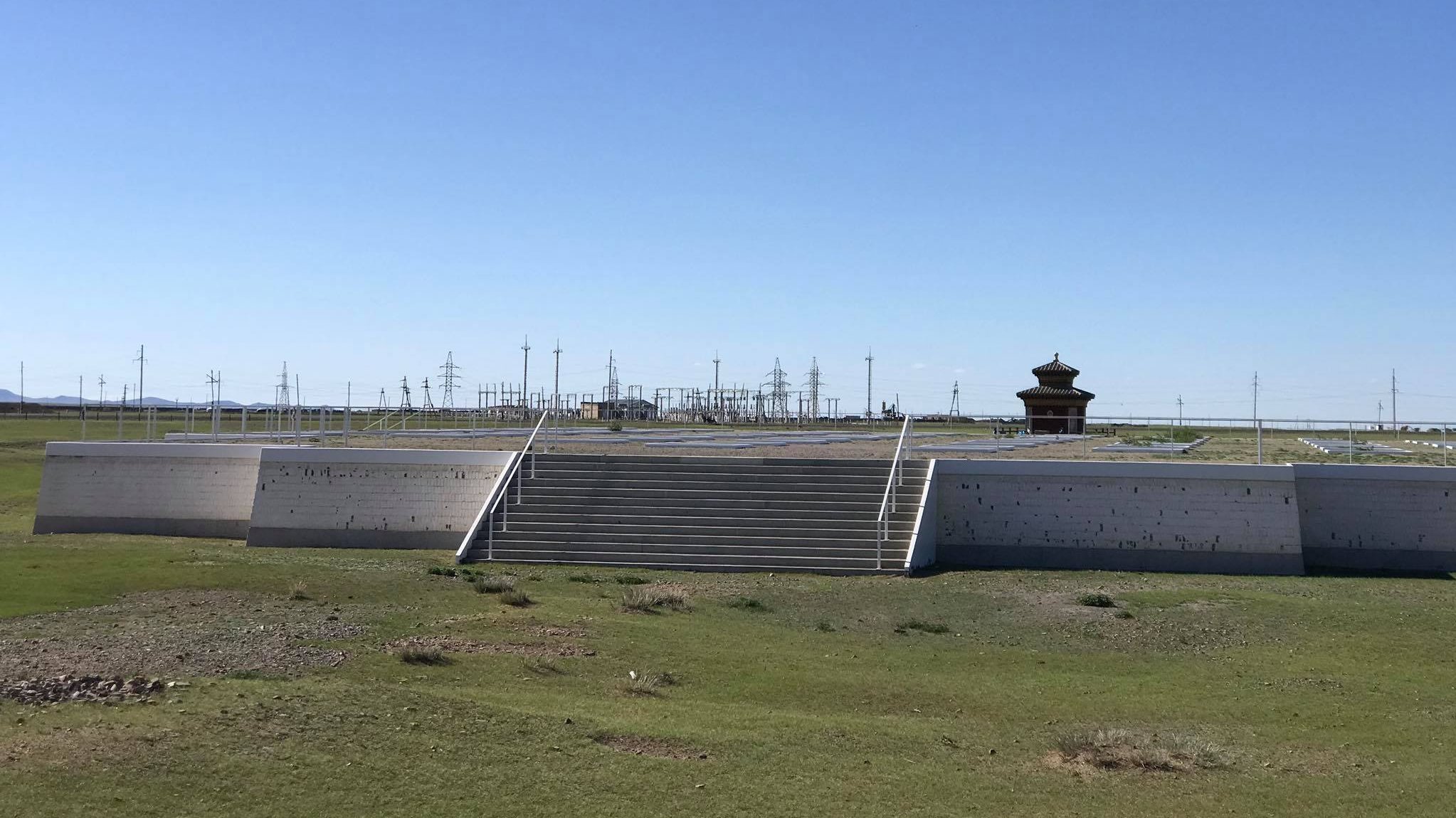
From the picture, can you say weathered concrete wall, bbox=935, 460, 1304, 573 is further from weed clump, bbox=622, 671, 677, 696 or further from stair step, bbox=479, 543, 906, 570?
weed clump, bbox=622, 671, 677, 696

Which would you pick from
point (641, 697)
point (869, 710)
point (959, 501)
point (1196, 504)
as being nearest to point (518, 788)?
point (641, 697)

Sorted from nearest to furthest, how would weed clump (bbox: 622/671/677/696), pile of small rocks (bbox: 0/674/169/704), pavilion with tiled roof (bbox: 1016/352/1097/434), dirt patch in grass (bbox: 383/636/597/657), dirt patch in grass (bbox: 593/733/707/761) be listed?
pile of small rocks (bbox: 0/674/169/704)
dirt patch in grass (bbox: 593/733/707/761)
weed clump (bbox: 622/671/677/696)
dirt patch in grass (bbox: 383/636/597/657)
pavilion with tiled roof (bbox: 1016/352/1097/434)

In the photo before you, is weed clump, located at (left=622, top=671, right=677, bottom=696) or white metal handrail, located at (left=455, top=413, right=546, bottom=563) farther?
white metal handrail, located at (left=455, top=413, right=546, bottom=563)

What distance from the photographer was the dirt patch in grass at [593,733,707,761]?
30.0 feet

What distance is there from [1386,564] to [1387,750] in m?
12.8

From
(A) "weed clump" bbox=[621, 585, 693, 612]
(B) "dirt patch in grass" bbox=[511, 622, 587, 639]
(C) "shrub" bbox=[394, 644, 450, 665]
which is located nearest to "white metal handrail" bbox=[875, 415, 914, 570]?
(A) "weed clump" bbox=[621, 585, 693, 612]

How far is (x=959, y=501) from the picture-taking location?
2164cm

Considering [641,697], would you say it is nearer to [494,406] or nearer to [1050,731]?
[1050,731]

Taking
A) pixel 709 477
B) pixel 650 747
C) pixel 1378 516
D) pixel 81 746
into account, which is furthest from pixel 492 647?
pixel 1378 516

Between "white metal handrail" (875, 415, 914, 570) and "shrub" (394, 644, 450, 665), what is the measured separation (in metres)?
9.13

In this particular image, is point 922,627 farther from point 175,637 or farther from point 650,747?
point 175,637

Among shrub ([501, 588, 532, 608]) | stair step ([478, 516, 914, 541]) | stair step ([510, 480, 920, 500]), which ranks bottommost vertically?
shrub ([501, 588, 532, 608])

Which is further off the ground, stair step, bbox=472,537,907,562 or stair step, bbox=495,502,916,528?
stair step, bbox=495,502,916,528

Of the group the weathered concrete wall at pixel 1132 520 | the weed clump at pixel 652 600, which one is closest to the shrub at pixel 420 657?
the weed clump at pixel 652 600
